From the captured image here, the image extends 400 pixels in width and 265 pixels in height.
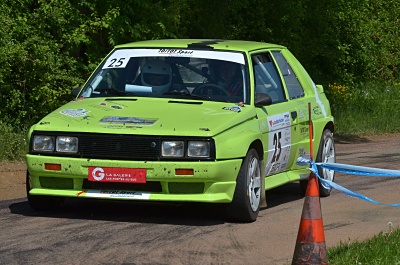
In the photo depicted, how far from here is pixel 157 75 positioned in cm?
1085

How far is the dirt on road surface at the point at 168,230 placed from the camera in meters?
8.23

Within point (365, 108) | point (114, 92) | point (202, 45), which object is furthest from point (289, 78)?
point (365, 108)

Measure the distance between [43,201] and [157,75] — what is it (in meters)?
1.77

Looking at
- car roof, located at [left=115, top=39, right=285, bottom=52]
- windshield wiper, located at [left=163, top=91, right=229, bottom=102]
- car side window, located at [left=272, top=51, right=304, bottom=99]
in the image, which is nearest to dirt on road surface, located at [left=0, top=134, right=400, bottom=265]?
windshield wiper, located at [left=163, top=91, right=229, bottom=102]

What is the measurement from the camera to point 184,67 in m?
10.9

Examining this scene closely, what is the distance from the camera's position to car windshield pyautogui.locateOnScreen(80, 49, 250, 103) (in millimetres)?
10641

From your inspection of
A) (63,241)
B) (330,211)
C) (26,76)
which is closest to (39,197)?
(63,241)

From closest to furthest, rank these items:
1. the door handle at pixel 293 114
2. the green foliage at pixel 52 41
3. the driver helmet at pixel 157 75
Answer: the driver helmet at pixel 157 75
the door handle at pixel 293 114
the green foliage at pixel 52 41

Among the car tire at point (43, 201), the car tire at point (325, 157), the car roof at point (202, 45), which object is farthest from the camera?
the car tire at point (325, 157)

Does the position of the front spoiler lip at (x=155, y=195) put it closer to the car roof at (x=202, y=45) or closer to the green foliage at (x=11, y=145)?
the car roof at (x=202, y=45)

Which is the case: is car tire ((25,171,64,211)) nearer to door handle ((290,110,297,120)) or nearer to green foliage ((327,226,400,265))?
door handle ((290,110,297,120))

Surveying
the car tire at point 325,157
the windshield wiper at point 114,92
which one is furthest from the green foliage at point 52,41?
the car tire at point 325,157

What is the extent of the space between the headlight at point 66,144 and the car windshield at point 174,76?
125cm

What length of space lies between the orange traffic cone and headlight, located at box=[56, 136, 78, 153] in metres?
2.76
